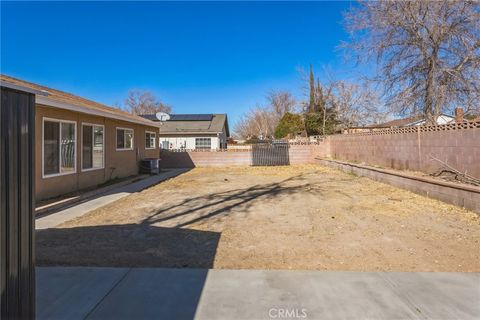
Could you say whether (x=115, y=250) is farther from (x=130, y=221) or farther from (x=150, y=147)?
(x=150, y=147)

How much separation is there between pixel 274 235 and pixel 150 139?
1461 cm

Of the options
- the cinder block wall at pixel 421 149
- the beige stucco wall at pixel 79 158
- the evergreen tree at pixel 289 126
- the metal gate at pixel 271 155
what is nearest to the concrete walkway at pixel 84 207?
the beige stucco wall at pixel 79 158

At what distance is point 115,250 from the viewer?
465 cm

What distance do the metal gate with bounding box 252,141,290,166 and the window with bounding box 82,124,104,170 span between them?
11840 mm

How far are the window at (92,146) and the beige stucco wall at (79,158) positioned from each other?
194 mm

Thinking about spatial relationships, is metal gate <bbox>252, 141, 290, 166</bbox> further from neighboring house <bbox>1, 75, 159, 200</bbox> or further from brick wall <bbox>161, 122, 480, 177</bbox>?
neighboring house <bbox>1, 75, 159, 200</bbox>

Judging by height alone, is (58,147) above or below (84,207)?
above

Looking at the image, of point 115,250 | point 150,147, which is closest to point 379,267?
point 115,250

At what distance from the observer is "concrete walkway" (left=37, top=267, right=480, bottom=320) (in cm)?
296

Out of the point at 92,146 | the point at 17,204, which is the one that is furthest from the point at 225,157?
the point at 17,204

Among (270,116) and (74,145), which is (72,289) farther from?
(270,116)

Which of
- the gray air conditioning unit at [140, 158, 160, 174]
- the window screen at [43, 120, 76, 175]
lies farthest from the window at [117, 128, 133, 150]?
the window screen at [43, 120, 76, 175]

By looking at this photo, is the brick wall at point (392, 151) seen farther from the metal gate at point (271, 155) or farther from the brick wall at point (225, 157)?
the metal gate at point (271, 155)

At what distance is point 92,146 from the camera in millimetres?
11219
